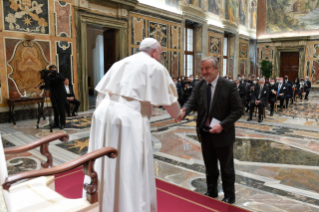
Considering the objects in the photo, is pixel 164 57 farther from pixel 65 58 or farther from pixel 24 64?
pixel 24 64

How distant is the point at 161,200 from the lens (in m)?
2.89

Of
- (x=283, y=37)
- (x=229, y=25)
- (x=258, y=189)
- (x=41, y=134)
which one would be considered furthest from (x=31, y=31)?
(x=283, y=37)

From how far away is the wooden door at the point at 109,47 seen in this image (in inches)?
439

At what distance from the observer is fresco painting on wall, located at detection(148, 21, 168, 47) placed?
484 inches

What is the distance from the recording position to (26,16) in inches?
315

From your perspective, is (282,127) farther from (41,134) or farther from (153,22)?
(153,22)

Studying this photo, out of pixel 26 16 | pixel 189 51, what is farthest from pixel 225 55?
pixel 26 16

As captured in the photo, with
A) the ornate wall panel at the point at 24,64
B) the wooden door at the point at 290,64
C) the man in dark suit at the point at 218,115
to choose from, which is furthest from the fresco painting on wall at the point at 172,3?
the wooden door at the point at 290,64

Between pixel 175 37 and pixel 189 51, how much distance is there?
2354 millimetres

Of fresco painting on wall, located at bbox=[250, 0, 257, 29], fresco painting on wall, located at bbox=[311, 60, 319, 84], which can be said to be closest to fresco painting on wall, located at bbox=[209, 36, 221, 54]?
fresco painting on wall, located at bbox=[250, 0, 257, 29]

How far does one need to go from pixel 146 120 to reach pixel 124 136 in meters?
0.24

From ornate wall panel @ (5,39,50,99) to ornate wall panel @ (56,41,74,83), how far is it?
1.32ft

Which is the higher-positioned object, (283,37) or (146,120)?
(283,37)

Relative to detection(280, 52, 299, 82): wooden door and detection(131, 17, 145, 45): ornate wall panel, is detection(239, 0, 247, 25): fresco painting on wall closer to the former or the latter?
detection(280, 52, 299, 82): wooden door
